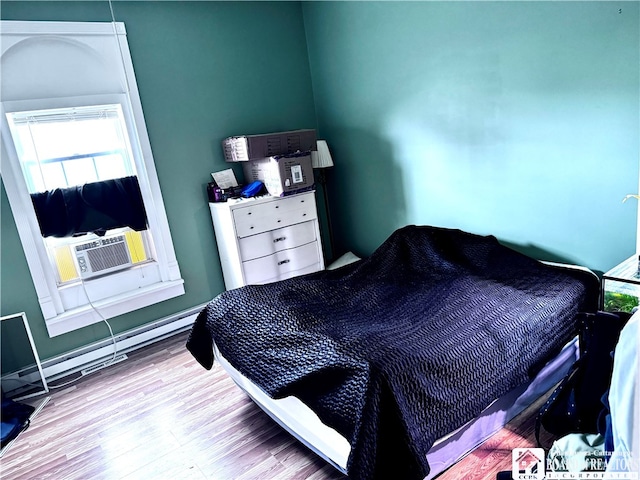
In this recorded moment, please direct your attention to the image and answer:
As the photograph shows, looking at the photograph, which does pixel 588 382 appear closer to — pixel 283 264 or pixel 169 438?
pixel 169 438

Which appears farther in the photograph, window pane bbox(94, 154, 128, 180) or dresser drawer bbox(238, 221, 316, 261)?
dresser drawer bbox(238, 221, 316, 261)

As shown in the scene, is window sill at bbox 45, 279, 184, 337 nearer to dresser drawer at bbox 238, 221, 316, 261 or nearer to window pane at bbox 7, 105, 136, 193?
dresser drawer at bbox 238, 221, 316, 261

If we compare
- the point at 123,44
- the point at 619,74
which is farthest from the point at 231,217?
the point at 619,74

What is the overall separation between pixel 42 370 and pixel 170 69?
2.25m

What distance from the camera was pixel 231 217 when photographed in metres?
3.24

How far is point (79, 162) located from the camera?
3.03m

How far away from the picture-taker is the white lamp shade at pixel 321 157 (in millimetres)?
3697

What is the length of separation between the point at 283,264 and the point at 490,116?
185cm

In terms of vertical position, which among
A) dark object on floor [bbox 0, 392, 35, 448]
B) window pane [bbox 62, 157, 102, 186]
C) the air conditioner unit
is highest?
window pane [bbox 62, 157, 102, 186]

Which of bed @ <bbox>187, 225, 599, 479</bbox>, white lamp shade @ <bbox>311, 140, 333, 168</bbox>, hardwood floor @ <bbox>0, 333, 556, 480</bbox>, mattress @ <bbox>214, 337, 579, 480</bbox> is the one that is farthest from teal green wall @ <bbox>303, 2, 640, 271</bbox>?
hardwood floor @ <bbox>0, 333, 556, 480</bbox>

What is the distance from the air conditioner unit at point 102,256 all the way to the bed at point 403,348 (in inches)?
45.4

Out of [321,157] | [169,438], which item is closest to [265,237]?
[321,157]

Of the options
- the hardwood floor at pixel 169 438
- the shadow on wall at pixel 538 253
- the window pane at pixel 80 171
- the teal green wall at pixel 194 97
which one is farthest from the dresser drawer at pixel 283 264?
the shadow on wall at pixel 538 253

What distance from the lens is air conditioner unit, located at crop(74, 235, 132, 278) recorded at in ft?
10.1
